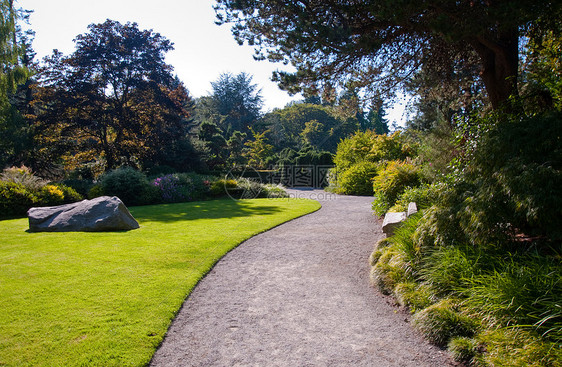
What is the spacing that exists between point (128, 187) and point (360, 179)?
1155cm

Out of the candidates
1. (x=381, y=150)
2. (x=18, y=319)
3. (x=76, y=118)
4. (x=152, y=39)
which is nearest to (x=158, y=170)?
(x=76, y=118)

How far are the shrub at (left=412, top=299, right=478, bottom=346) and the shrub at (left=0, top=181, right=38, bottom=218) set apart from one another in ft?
40.3

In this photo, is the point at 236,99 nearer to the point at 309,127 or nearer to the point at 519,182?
the point at 309,127

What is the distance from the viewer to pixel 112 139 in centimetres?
2016

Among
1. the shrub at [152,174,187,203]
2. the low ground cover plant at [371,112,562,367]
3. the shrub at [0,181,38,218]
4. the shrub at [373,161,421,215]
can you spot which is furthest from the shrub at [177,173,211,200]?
the low ground cover plant at [371,112,562,367]

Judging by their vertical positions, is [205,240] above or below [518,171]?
below

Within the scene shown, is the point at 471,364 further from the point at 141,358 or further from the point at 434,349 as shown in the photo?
the point at 141,358

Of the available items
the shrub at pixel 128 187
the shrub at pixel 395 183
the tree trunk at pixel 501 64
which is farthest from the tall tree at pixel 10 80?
the tree trunk at pixel 501 64

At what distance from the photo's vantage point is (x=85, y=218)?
7.91 m

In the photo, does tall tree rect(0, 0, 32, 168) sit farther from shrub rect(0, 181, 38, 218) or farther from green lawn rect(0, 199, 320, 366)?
green lawn rect(0, 199, 320, 366)

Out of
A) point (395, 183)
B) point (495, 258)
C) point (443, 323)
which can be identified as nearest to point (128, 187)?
point (395, 183)

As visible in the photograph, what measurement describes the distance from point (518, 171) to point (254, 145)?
31431 mm

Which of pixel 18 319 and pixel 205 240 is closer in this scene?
pixel 18 319

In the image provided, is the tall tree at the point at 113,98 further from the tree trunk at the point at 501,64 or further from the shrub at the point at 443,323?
the shrub at the point at 443,323
